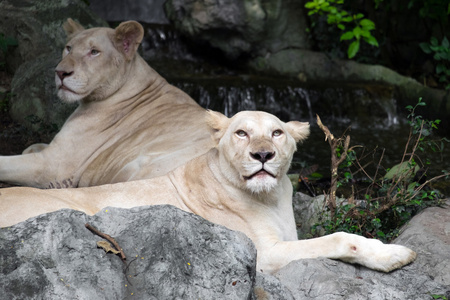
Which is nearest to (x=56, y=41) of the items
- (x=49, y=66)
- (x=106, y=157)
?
(x=49, y=66)

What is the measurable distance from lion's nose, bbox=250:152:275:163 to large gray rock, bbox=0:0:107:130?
15.3 feet

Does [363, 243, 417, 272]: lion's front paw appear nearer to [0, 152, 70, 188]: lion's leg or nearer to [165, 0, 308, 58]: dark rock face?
[0, 152, 70, 188]: lion's leg

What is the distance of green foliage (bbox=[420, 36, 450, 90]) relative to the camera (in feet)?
42.4

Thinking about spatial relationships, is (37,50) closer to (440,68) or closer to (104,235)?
(104,235)

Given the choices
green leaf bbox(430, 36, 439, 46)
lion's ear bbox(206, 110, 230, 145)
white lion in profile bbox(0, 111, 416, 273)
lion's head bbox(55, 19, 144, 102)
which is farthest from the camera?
green leaf bbox(430, 36, 439, 46)

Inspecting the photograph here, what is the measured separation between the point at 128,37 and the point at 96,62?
1.54ft

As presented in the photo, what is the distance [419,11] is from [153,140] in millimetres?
8049

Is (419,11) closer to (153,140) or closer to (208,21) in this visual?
(208,21)

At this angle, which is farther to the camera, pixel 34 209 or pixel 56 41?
pixel 56 41

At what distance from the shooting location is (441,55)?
12.9 metres

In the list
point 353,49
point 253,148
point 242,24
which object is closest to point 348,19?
A: point 353,49

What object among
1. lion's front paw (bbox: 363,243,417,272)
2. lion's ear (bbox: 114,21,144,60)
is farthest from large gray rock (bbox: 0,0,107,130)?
lion's front paw (bbox: 363,243,417,272)

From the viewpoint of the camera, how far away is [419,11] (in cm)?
1339

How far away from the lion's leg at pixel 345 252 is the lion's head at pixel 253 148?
1.58 ft
